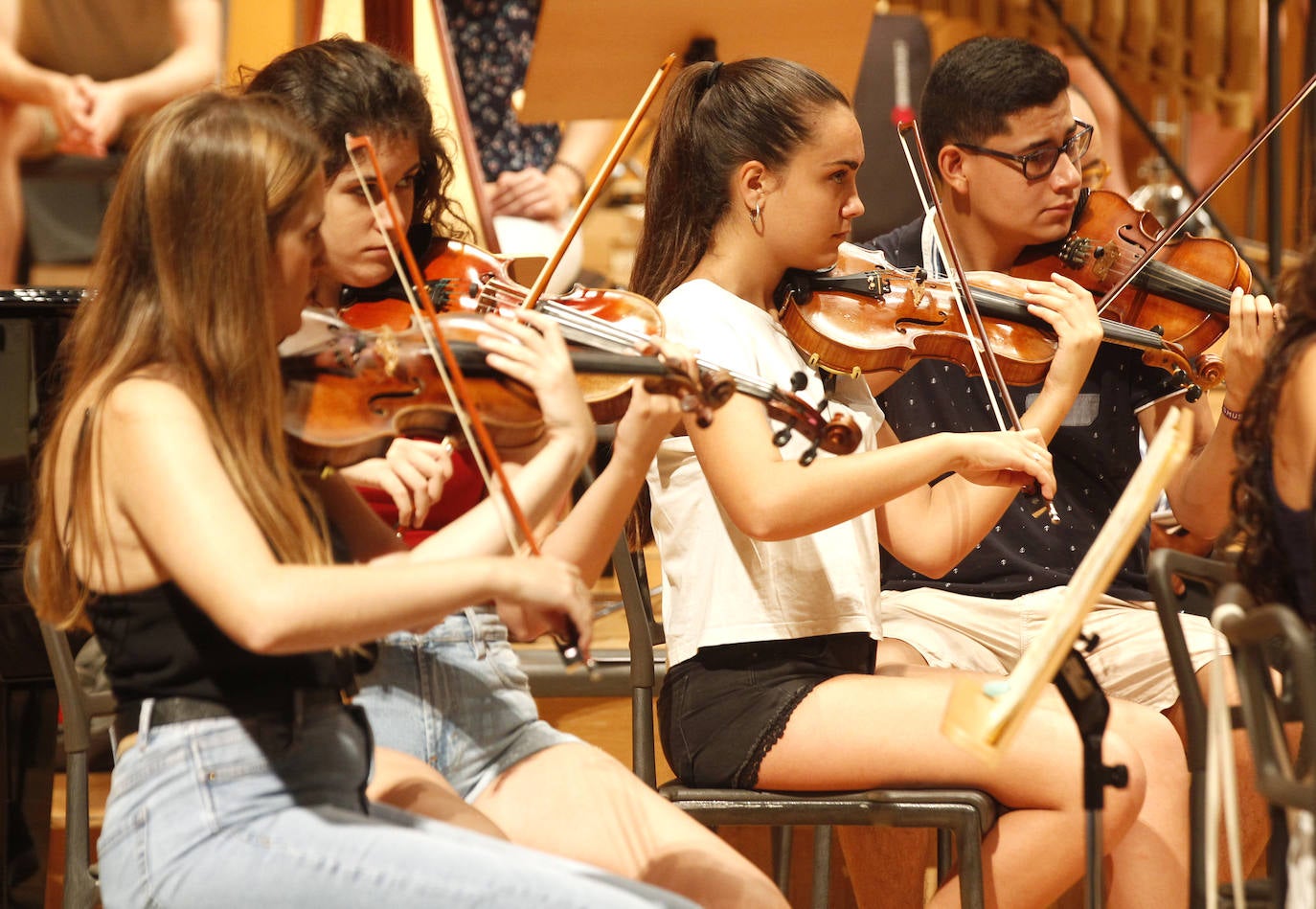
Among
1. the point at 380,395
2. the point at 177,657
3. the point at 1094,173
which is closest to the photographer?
the point at 177,657

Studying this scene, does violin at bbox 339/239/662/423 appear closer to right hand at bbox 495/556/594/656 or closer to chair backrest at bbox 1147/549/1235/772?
right hand at bbox 495/556/594/656

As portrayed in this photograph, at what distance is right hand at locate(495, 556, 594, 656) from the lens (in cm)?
121

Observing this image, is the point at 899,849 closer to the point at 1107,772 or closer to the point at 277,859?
the point at 1107,772

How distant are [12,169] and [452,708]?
7.50 feet

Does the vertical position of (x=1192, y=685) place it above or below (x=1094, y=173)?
below

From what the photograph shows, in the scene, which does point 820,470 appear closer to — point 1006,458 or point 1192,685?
point 1006,458

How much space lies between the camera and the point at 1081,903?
7.86 ft

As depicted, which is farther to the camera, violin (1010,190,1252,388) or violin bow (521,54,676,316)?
violin (1010,190,1252,388)

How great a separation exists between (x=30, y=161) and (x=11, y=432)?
162cm

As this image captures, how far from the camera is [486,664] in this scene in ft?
5.49

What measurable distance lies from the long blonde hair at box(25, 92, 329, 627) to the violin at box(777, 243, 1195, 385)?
75 cm

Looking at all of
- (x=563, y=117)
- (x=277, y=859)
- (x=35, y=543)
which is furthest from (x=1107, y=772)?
(x=563, y=117)

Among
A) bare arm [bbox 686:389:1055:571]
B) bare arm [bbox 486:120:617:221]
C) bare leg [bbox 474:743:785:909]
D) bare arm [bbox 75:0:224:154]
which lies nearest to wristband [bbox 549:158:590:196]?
bare arm [bbox 486:120:617:221]

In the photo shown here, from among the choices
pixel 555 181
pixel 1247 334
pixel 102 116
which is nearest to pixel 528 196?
pixel 555 181
